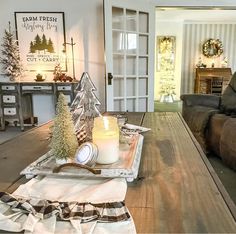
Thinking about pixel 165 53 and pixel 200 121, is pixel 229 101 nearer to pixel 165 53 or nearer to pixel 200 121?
pixel 200 121

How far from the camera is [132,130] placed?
1.47 m

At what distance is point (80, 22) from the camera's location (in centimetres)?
431

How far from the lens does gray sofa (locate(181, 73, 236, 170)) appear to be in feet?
8.81

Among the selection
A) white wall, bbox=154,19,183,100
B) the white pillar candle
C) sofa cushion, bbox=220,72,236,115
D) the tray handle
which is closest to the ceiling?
white wall, bbox=154,19,183,100

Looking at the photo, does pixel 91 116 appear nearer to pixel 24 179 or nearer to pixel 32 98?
pixel 24 179

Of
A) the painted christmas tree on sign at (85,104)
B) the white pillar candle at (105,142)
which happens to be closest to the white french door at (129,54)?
the painted christmas tree on sign at (85,104)

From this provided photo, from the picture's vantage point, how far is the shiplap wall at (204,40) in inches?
303

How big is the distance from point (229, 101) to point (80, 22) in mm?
2492

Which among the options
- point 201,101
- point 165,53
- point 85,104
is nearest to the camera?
point 85,104

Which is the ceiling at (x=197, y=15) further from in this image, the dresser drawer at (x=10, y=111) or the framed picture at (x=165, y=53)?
the dresser drawer at (x=10, y=111)

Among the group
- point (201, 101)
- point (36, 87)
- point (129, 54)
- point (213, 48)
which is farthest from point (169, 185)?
point (213, 48)

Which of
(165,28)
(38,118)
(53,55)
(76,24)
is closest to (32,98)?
(38,118)

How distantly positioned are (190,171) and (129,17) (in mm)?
3295

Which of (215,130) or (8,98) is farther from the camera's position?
(8,98)
